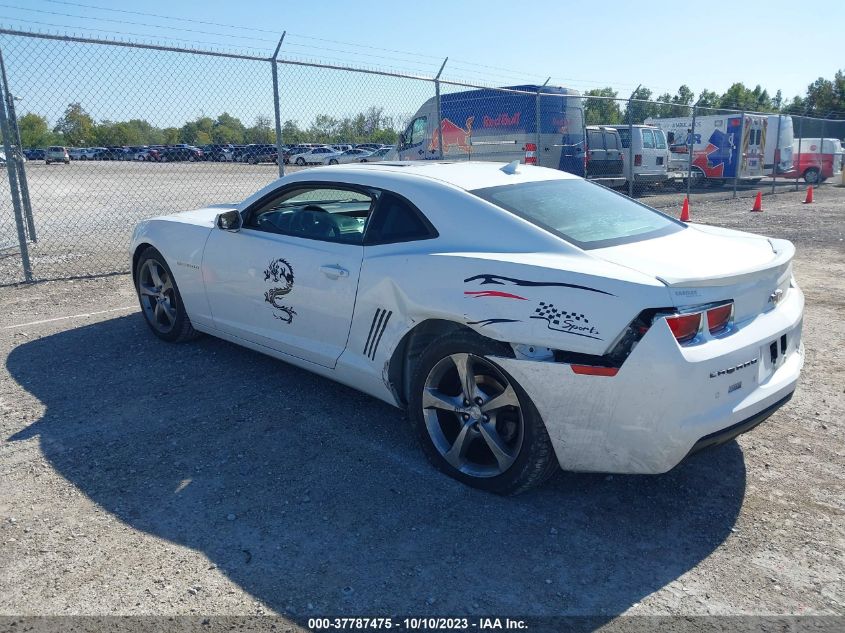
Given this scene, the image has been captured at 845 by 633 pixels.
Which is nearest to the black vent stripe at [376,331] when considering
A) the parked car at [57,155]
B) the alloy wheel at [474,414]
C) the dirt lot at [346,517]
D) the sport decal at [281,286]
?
the alloy wheel at [474,414]

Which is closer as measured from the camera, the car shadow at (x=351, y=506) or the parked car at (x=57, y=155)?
the car shadow at (x=351, y=506)

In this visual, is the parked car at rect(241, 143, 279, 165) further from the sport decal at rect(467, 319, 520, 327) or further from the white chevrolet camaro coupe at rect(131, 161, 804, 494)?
the sport decal at rect(467, 319, 520, 327)

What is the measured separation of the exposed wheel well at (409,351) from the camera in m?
3.40

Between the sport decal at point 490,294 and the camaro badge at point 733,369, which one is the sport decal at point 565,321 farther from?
the camaro badge at point 733,369

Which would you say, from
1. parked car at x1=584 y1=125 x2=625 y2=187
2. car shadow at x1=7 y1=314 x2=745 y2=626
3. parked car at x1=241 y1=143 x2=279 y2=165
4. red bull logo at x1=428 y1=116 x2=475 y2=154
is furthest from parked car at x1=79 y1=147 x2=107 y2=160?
parked car at x1=584 y1=125 x2=625 y2=187

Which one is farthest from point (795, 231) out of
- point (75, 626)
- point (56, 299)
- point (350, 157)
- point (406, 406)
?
point (350, 157)

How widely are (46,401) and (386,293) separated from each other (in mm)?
2460

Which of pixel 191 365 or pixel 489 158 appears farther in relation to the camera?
pixel 489 158

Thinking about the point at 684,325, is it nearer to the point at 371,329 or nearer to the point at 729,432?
the point at 729,432

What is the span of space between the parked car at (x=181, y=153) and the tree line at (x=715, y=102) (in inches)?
327

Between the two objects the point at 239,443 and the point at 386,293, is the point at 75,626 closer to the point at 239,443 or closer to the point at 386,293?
the point at 239,443

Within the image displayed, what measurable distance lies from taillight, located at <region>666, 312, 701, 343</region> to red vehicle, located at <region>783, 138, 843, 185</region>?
2559cm

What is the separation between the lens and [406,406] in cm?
367

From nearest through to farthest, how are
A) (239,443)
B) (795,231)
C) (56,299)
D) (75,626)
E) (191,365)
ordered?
(75,626) → (239,443) → (191,365) → (56,299) → (795,231)
